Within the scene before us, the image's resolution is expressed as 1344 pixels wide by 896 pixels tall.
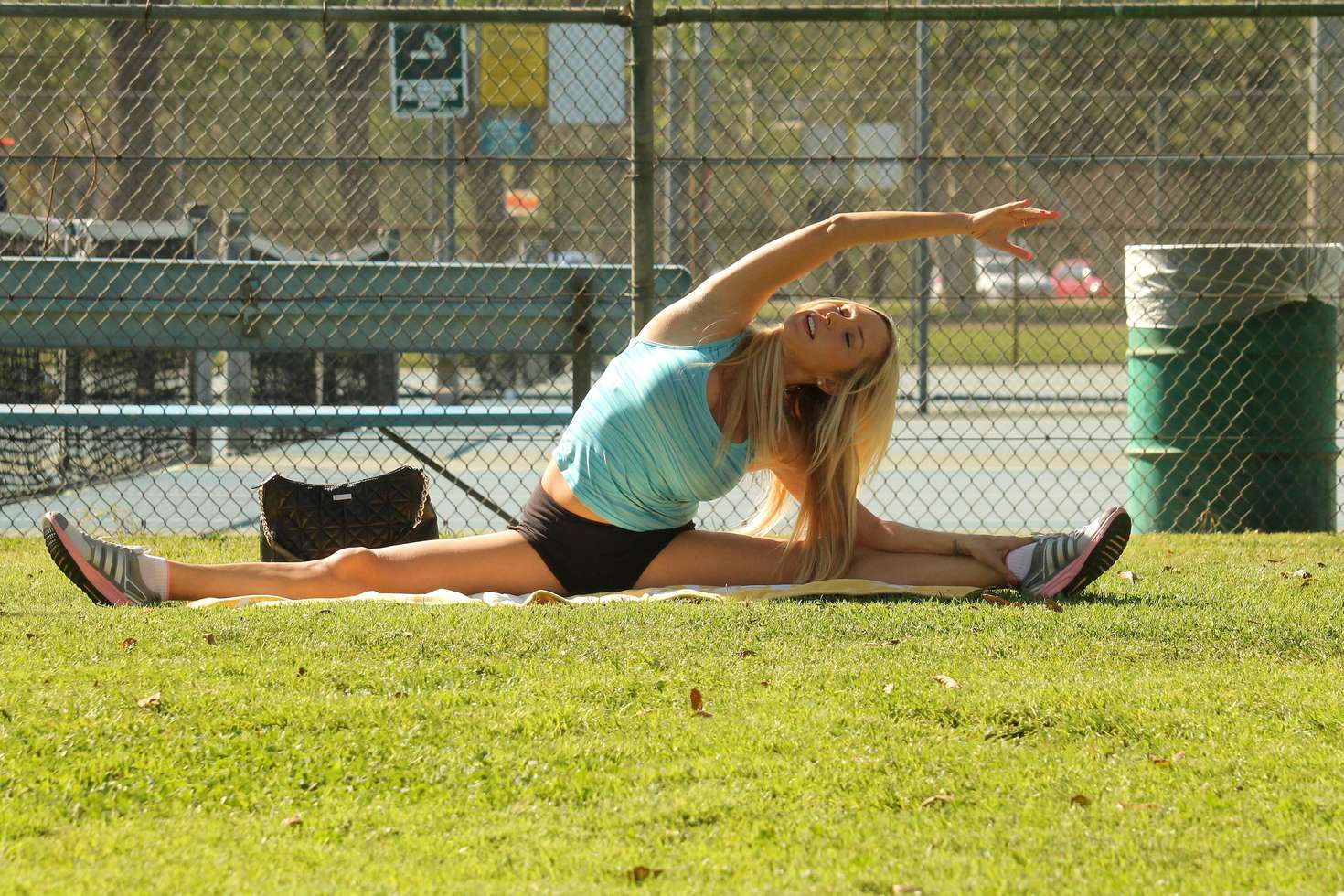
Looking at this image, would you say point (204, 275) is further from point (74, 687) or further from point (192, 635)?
point (74, 687)

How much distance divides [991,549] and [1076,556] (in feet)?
0.89

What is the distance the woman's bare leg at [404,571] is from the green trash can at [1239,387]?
121 inches

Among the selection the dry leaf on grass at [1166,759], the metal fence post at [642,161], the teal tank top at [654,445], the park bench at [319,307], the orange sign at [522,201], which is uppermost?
the orange sign at [522,201]

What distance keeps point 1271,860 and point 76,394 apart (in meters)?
7.98

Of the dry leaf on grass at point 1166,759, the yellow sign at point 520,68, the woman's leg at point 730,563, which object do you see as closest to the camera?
the dry leaf on grass at point 1166,759

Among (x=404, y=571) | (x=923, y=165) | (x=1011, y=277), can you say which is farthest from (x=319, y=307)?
(x=1011, y=277)

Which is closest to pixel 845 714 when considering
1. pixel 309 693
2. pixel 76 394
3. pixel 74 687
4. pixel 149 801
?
pixel 309 693

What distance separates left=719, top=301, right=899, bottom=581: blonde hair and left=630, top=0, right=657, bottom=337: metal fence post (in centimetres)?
134

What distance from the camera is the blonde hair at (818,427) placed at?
4266 millimetres

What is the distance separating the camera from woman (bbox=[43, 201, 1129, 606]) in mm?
4258

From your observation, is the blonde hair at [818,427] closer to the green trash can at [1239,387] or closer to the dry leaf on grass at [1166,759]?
the dry leaf on grass at [1166,759]

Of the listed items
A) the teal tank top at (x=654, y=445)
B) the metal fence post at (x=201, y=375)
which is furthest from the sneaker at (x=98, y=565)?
the metal fence post at (x=201, y=375)

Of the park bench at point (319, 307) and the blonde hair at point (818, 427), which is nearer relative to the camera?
the blonde hair at point (818, 427)

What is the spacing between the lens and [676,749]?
2.80 metres
